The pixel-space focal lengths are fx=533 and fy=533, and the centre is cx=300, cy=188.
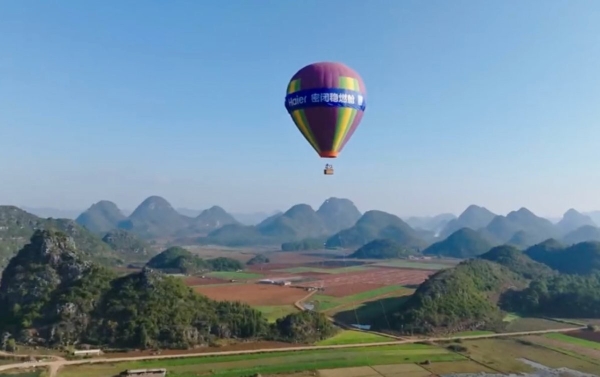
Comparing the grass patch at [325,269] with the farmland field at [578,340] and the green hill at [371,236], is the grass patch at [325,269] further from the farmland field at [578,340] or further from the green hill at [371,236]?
the green hill at [371,236]

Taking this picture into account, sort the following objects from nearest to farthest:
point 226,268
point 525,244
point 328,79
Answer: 1. point 328,79
2. point 226,268
3. point 525,244

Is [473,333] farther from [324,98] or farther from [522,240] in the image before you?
[522,240]

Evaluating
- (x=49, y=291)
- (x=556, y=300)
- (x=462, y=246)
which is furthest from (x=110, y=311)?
(x=462, y=246)

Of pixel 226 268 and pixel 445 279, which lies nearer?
pixel 445 279

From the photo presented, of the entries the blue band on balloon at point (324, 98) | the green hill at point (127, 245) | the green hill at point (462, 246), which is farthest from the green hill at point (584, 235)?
the blue band on balloon at point (324, 98)

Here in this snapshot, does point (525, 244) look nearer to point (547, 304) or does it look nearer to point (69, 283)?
point (547, 304)

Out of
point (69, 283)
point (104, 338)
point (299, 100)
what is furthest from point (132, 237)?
point (299, 100)
